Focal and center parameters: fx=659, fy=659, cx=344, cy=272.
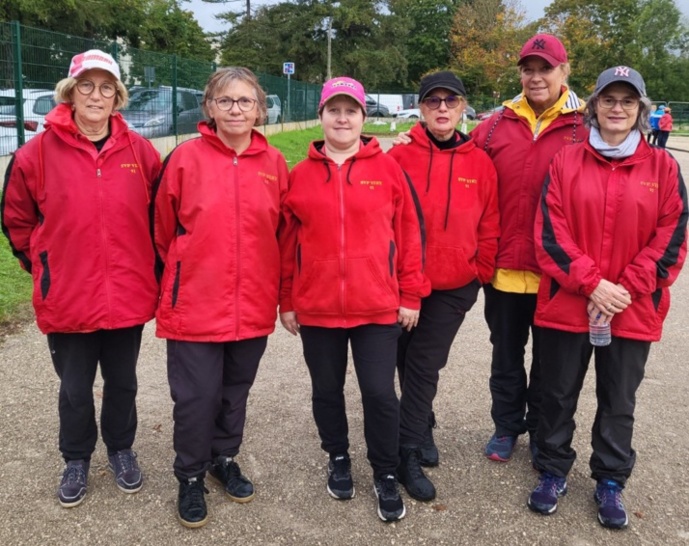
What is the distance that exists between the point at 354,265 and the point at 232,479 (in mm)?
1270

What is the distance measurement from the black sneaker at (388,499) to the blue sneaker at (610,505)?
933 mm

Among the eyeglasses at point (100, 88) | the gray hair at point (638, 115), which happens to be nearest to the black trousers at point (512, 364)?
the gray hair at point (638, 115)

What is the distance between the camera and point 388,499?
10.3 ft

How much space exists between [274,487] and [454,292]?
53.3 inches

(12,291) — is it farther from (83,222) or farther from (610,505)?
(610,505)

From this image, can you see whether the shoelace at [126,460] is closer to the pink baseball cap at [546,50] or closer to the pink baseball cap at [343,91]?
the pink baseball cap at [343,91]

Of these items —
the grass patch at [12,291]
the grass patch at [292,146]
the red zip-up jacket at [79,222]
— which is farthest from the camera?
the grass patch at [292,146]

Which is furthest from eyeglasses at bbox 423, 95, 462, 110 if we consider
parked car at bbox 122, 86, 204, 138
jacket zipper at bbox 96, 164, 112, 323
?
parked car at bbox 122, 86, 204, 138

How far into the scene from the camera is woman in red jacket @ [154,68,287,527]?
2.94 meters

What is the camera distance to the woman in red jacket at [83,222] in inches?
115

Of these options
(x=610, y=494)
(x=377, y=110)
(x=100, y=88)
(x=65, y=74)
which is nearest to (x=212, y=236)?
(x=100, y=88)

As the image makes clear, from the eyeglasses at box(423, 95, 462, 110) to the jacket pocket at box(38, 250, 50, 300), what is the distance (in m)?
1.92

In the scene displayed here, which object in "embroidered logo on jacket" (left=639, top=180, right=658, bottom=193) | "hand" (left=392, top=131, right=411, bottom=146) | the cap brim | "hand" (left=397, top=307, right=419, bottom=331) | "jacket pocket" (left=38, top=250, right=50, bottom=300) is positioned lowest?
"hand" (left=397, top=307, right=419, bottom=331)

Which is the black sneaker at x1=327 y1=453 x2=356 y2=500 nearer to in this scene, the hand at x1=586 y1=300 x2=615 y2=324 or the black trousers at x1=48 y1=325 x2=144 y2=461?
the black trousers at x1=48 y1=325 x2=144 y2=461
